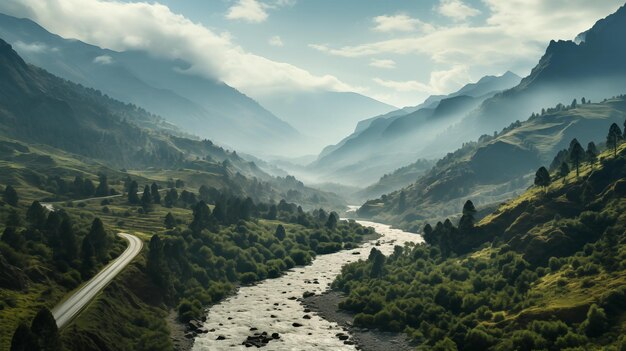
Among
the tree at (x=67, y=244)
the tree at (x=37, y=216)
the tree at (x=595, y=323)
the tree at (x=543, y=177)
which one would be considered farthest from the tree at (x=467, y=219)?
the tree at (x=37, y=216)

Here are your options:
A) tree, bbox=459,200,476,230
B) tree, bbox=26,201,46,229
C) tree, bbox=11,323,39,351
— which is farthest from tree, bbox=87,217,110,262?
tree, bbox=459,200,476,230

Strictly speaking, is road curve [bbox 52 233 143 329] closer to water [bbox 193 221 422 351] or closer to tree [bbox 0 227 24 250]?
tree [bbox 0 227 24 250]

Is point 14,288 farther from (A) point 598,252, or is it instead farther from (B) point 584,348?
(A) point 598,252

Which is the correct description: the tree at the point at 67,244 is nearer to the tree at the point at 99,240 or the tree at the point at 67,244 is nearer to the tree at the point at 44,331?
the tree at the point at 99,240

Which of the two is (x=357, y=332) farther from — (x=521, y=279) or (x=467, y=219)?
(x=467, y=219)

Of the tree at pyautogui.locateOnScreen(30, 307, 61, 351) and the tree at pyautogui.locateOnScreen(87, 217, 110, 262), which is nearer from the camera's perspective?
the tree at pyautogui.locateOnScreen(30, 307, 61, 351)

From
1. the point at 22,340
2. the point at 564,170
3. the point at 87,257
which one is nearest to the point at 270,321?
the point at 87,257

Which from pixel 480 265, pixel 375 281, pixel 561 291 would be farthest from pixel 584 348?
pixel 375 281
